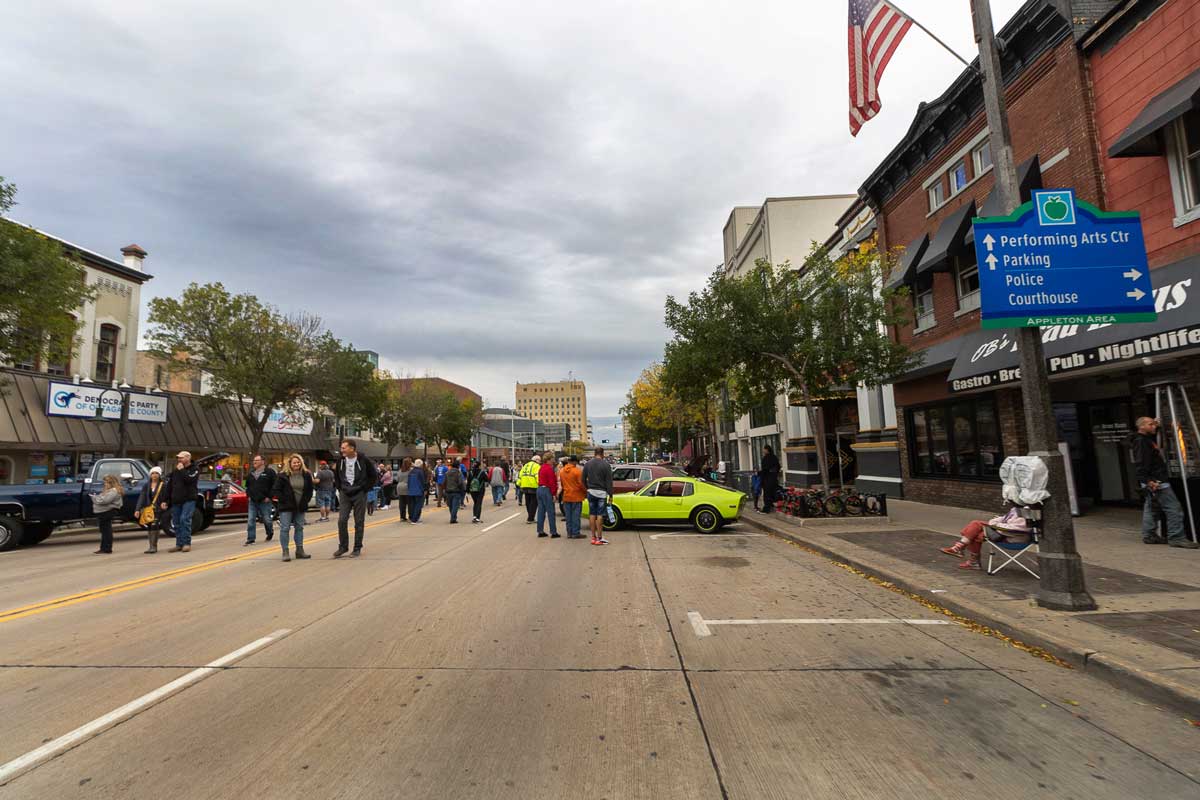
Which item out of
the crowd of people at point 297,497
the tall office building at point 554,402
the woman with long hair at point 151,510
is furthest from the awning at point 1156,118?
the tall office building at point 554,402

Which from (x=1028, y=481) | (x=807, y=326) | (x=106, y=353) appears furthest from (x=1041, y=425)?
(x=106, y=353)

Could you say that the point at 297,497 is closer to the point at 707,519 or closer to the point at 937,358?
the point at 707,519

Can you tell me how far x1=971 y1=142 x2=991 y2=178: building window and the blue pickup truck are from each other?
20.1m

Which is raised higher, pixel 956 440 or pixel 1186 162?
pixel 1186 162

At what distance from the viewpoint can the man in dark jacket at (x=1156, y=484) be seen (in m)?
9.46

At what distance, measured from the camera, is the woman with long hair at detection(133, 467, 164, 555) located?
12.3 meters

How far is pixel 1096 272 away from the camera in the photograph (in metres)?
6.75

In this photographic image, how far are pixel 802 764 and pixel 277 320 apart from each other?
3203 cm

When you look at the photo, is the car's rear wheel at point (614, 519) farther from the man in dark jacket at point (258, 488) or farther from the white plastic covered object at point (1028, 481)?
the white plastic covered object at point (1028, 481)

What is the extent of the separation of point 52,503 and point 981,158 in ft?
77.1

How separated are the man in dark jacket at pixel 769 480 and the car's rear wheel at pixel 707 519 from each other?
3.63 metres

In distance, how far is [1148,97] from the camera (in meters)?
11.1

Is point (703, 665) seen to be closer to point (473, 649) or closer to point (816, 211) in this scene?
point (473, 649)

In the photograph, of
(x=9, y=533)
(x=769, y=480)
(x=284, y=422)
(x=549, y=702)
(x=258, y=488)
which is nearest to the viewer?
(x=549, y=702)
